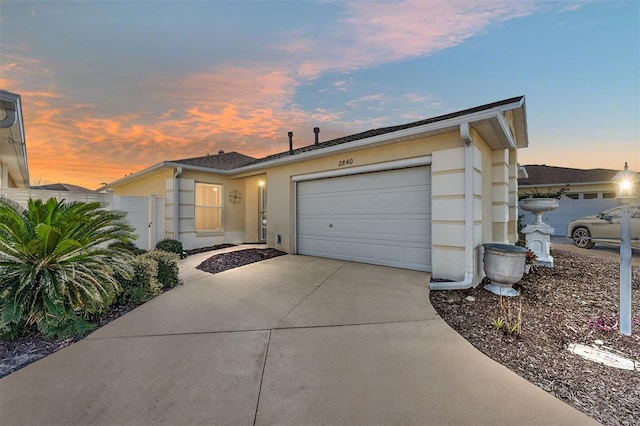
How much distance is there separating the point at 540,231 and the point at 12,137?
490 inches

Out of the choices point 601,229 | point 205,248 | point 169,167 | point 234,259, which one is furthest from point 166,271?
point 601,229

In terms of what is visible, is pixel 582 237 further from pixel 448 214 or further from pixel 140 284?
pixel 140 284

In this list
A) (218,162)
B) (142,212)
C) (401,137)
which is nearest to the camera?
(401,137)

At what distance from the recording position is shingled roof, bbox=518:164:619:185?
641 inches

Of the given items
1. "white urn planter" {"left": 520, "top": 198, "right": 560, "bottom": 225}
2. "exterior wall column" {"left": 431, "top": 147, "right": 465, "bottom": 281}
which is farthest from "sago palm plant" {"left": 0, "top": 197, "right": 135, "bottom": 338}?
"white urn planter" {"left": 520, "top": 198, "right": 560, "bottom": 225}

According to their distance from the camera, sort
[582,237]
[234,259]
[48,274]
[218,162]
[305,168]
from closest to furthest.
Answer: [48,274], [234,259], [305,168], [582,237], [218,162]

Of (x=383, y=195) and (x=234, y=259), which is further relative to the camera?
(x=234, y=259)

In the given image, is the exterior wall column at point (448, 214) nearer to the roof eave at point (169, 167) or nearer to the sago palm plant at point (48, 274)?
the sago palm plant at point (48, 274)

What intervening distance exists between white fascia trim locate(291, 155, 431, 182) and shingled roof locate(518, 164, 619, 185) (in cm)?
1707

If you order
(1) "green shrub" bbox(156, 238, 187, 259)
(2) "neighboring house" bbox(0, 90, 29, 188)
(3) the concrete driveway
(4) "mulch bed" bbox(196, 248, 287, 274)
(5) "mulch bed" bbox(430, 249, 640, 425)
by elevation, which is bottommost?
(5) "mulch bed" bbox(430, 249, 640, 425)

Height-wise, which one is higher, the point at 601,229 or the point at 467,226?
the point at 467,226

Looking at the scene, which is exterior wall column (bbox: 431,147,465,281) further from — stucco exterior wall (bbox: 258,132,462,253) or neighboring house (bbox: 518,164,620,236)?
neighboring house (bbox: 518,164,620,236)

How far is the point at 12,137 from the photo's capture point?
17.2 ft

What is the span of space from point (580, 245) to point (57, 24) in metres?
17.8
